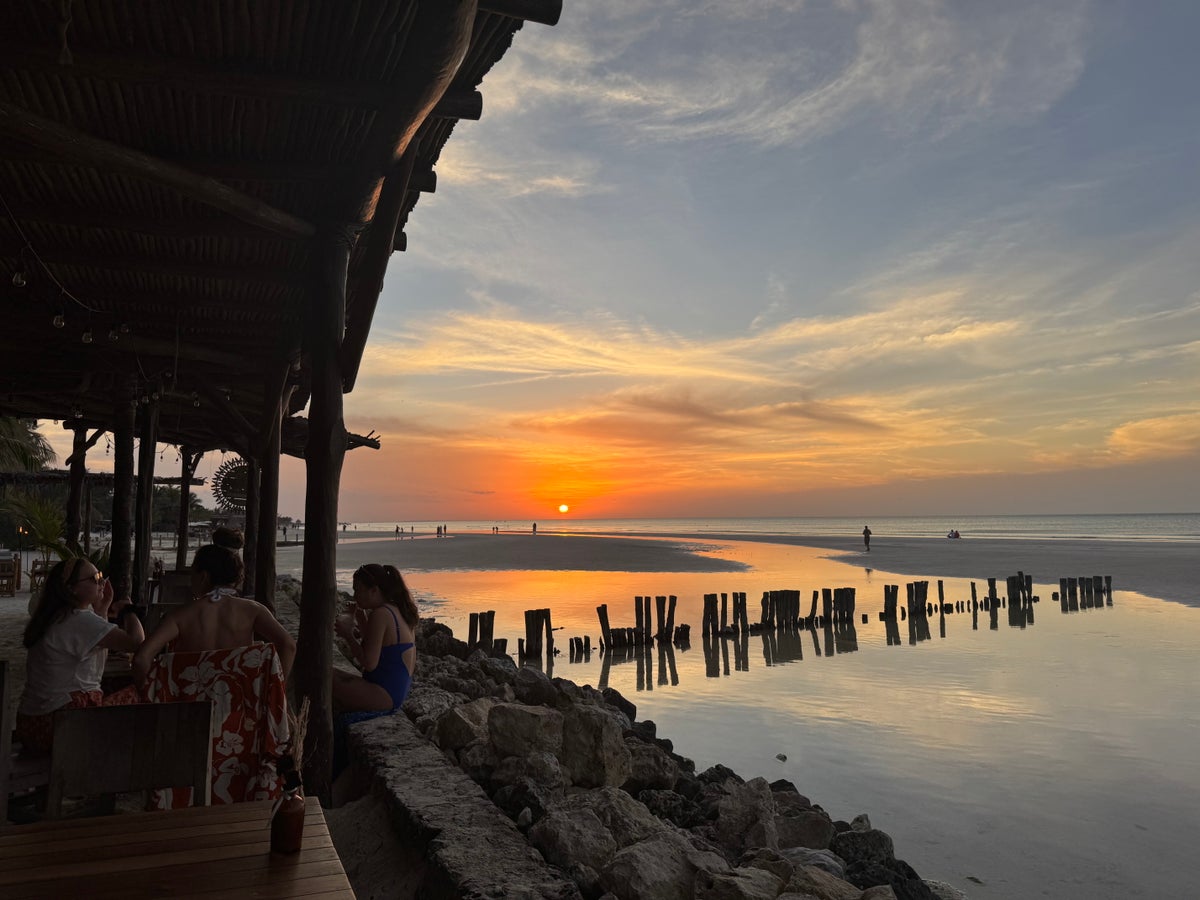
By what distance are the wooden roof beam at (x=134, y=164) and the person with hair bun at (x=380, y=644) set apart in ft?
7.17

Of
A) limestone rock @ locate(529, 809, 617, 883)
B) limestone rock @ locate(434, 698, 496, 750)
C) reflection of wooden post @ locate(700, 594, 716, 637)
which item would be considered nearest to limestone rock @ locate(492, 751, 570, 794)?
limestone rock @ locate(434, 698, 496, 750)

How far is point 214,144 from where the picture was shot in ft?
14.0

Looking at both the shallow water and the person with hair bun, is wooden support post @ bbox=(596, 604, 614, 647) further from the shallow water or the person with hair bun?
the person with hair bun

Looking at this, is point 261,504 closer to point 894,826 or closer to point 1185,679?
point 894,826

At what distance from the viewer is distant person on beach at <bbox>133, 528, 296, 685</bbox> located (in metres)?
3.63

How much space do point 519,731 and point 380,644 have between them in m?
1.06

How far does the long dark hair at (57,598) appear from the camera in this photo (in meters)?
4.01

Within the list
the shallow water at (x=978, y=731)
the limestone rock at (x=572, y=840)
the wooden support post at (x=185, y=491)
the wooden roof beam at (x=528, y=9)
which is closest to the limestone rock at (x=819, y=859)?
the shallow water at (x=978, y=731)

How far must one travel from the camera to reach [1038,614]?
2027 centimetres

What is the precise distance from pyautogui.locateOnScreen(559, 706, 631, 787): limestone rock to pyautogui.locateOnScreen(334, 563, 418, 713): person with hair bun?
124 centimetres

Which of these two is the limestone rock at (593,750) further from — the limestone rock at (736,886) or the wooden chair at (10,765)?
the wooden chair at (10,765)

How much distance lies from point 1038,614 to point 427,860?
2126 centimetres

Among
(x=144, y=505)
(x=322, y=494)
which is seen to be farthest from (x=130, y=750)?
(x=144, y=505)

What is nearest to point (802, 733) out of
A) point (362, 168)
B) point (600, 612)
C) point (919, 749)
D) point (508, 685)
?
point (919, 749)
